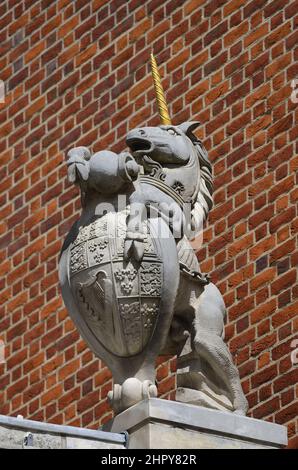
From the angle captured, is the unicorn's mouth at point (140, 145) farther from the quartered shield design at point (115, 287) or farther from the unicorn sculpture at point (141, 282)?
the quartered shield design at point (115, 287)

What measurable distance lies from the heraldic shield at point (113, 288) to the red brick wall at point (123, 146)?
8.22ft

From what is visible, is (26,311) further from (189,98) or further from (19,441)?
(19,441)

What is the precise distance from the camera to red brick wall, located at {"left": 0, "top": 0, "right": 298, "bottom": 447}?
45.9 ft

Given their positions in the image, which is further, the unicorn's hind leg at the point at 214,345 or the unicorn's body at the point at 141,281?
the unicorn's hind leg at the point at 214,345

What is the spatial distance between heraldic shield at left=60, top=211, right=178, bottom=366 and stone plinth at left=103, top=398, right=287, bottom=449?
0.39 meters

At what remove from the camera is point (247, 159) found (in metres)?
14.4

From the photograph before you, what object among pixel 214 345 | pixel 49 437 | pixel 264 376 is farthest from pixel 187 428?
pixel 264 376

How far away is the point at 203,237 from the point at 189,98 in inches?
43.4

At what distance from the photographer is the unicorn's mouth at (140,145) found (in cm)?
1183

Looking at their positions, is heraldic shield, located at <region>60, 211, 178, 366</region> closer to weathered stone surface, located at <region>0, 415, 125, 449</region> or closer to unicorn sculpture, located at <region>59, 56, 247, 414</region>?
unicorn sculpture, located at <region>59, 56, 247, 414</region>

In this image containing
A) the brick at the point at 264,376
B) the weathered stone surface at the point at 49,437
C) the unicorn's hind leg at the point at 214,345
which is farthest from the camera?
the brick at the point at 264,376

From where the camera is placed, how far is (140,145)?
11.9 meters

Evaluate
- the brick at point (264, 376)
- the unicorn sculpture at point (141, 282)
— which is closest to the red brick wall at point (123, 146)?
the brick at point (264, 376)
